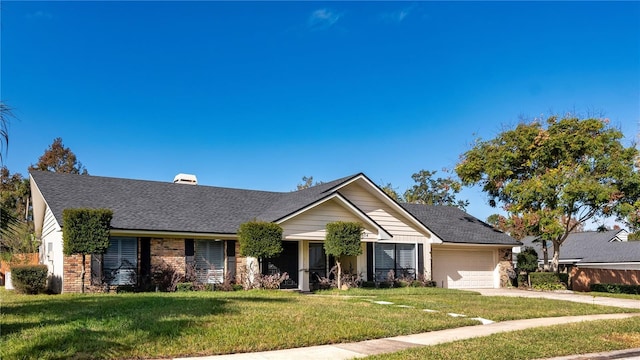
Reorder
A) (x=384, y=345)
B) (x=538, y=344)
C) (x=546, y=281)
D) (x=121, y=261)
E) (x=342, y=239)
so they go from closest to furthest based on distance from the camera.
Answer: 1. (x=384, y=345)
2. (x=538, y=344)
3. (x=121, y=261)
4. (x=342, y=239)
5. (x=546, y=281)

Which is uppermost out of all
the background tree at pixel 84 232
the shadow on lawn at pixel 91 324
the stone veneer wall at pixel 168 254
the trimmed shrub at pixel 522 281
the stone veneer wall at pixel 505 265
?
the background tree at pixel 84 232

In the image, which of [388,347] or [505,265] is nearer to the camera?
[388,347]

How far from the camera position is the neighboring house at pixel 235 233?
69.3ft

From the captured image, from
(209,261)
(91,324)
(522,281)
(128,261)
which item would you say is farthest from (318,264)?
(91,324)

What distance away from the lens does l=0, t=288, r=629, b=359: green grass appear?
328 inches

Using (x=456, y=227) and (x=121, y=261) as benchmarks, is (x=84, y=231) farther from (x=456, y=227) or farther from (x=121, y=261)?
(x=456, y=227)

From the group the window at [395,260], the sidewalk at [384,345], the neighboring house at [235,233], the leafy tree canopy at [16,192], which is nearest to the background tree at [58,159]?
the leafy tree canopy at [16,192]

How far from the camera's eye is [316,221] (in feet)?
77.5

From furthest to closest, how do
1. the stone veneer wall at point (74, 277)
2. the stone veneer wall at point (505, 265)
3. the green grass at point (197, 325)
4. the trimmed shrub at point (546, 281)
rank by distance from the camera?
the stone veneer wall at point (505, 265) < the trimmed shrub at point (546, 281) < the stone veneer wall at point (74, 277) < the green grass at point (197, 325)

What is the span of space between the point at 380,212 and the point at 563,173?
9.19m

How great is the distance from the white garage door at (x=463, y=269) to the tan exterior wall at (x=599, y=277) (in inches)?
197

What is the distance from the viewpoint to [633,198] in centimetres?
2730

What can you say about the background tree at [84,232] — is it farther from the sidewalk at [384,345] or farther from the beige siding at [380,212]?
the sidewalk at [384,345]

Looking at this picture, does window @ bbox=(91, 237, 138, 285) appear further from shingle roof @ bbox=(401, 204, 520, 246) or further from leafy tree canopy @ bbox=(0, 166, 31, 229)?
leafy tree canopy @ bbox=(0, 166, 31, 229)
